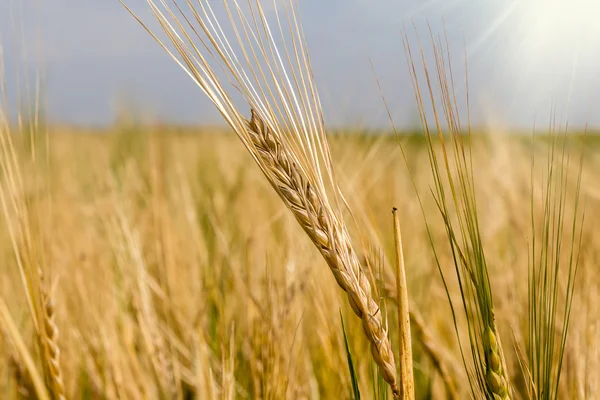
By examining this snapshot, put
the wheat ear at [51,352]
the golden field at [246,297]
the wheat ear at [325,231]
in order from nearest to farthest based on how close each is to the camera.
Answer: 1. the wheat ear at [325,231]
2. the wheat ear at [51,352]
3. the golden field at [246,297]

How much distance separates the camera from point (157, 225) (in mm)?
1106

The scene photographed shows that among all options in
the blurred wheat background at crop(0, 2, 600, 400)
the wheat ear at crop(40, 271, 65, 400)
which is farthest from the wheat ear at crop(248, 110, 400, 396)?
the wheat ear at crop(40, 271, 65, 400)

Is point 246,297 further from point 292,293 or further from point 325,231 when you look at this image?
point 325,231

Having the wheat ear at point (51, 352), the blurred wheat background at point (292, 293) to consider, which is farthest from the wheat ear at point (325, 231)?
the wheat ear at point (51, 352)

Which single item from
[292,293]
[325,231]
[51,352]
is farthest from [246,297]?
[325,231]

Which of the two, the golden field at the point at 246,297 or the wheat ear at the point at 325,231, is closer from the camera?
the wheat ear at the point at 325,231

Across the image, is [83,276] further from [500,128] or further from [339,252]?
[500,128]

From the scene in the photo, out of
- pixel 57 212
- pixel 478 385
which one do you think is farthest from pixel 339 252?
pixel 57 212

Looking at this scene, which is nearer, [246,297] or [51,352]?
[51,352]

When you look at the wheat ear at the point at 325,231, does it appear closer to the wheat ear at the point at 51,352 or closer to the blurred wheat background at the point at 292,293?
the blurred wheat background at the point at 292,293

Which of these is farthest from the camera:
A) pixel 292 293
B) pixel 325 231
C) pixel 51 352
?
pixel 292 293

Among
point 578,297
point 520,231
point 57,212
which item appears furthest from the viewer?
point 57,212

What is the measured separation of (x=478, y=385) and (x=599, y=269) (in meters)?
0.56

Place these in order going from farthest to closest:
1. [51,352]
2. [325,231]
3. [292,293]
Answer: [292,293] → [51,352] → [325,231]
